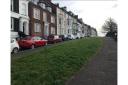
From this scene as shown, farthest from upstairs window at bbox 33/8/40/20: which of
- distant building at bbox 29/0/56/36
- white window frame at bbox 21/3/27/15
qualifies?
white window frame at bbox 21/3/27/15

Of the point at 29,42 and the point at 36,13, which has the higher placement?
the point at 36,13

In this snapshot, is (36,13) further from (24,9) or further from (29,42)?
(29,42)

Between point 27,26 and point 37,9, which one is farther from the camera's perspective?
point 37,9

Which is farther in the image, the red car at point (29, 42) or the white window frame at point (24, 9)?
the white window frame at point (24, 9)

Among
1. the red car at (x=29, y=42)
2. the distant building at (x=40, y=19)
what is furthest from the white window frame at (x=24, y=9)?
the red car at (x=29, y=42)

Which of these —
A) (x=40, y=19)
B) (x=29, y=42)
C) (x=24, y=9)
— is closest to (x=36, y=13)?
(x=40, y=19)

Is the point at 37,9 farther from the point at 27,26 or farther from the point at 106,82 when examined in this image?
the point at 106,82

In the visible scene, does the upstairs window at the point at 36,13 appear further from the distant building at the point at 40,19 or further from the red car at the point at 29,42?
the red car at the point at 29,42

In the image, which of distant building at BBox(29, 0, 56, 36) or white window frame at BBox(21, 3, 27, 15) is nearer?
white window frame at BBox(21, 3, 27, 15)

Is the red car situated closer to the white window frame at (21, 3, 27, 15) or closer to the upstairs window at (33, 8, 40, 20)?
the white window frame at (21, 3, 27, 15)
